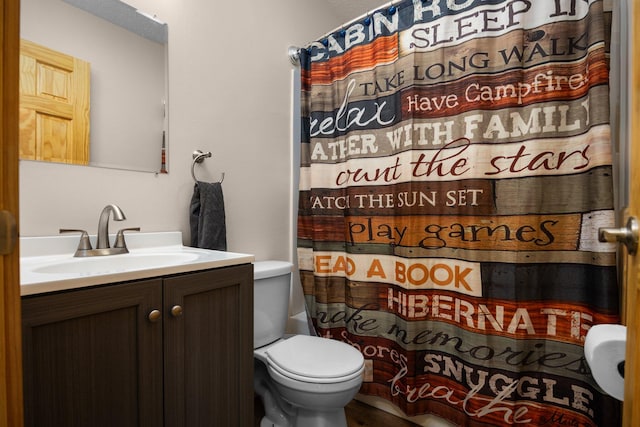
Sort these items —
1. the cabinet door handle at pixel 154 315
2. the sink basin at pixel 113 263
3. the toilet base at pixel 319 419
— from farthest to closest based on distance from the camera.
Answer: the toilet base at pixel 319 419, the sink basin at pixel 113 263, the cabinet door handle at pixel 154 315

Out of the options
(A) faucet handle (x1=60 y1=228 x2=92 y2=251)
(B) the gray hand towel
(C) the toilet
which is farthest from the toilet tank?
(A) faucet handle (x1=60 y1=228 x2=92 y2=251)

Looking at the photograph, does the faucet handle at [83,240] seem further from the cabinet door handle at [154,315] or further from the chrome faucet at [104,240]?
the cabinet door handle at [154,315]

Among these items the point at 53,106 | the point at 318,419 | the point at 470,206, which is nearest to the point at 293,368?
the point at 318,419

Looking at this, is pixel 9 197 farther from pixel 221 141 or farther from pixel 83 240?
pixel 221 141

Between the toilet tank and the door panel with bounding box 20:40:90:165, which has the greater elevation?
the door panel with bounding box 20:40:90:165

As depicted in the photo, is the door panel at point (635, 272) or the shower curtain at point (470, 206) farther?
the shower curtain at point (470, 206)

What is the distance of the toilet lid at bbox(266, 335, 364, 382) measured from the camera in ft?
4.05

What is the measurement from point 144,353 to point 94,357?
0.37 ft

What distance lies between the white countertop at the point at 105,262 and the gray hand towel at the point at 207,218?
0.26ft

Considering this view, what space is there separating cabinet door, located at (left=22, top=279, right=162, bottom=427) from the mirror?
26.9 inches

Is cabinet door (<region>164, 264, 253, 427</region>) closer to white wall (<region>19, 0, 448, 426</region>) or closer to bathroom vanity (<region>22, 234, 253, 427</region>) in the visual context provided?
bathroom vanity (<region>22, 234, 253, 427</region>)

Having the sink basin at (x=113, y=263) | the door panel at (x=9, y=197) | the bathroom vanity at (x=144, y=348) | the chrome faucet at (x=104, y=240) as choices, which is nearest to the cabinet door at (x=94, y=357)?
the bathroom vanity at (x=144, y=348)

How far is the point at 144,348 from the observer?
0.86m

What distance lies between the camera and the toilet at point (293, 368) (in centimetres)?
123
